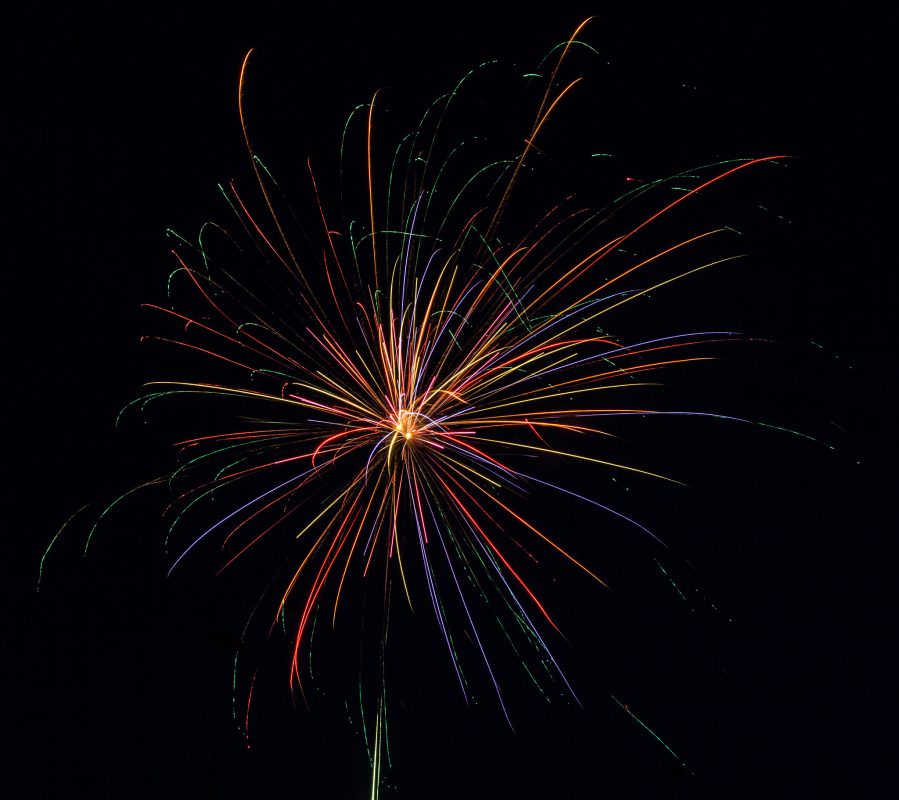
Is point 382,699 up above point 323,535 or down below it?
below

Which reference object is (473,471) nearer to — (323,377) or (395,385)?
(395,385)

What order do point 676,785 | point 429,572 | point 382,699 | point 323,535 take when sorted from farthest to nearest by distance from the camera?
point 676,785, point 382,699, point 323,535, point 429,572

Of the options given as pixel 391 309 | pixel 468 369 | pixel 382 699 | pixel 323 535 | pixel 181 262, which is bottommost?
pixel 382 699

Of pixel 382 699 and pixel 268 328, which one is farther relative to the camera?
pixel 382 699

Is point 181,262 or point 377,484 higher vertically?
point 181,262

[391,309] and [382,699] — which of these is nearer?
[391,309]

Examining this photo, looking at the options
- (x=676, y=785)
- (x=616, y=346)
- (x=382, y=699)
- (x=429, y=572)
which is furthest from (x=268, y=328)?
(x=676, y=785)

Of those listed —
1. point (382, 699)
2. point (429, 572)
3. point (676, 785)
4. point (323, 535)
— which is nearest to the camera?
point (429, 572)

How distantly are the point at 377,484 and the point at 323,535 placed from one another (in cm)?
81

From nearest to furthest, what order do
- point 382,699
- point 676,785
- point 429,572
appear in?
point 429,572, point 382,699, point 676,785

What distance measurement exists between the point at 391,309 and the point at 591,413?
239 centimetres

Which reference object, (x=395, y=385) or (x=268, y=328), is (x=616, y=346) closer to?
(x=395, y=385)

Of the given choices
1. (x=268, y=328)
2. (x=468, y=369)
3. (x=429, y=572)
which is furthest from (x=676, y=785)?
(x=268, y=328)

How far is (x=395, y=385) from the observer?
9383 mm
